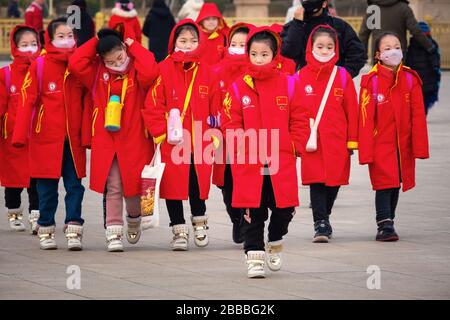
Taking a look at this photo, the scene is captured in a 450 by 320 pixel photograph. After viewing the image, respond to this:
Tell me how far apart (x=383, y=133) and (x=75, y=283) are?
3.19m

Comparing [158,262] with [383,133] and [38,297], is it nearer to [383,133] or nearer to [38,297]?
[38,297]

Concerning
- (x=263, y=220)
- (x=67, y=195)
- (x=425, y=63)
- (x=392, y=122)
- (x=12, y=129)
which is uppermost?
(x=392, y=122)

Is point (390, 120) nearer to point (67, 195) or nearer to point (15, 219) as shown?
point (67, 195)

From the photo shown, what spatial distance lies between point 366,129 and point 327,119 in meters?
0.31

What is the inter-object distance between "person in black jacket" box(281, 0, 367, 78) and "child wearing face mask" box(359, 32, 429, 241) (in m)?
0.94

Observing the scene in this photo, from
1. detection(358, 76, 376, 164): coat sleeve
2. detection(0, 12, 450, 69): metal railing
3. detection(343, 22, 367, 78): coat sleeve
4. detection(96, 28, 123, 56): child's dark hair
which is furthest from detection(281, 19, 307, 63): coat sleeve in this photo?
detection(0, 12, 450, 69): metal railing

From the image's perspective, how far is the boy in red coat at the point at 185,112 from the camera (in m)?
10.1

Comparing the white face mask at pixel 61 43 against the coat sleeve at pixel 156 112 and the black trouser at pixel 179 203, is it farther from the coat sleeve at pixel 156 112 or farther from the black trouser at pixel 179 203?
the black trouser at pixel 179 203

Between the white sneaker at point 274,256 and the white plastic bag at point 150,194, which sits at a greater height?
the white plastic bag at point 150,194

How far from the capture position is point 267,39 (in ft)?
30.0

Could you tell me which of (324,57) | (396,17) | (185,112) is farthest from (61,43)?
(396,17)

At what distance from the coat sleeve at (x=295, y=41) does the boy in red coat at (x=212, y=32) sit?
3.53 feet

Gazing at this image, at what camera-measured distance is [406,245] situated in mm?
10328

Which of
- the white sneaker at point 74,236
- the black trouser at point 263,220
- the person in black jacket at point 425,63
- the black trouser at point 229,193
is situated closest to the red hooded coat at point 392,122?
the black trouser at point 229,193
